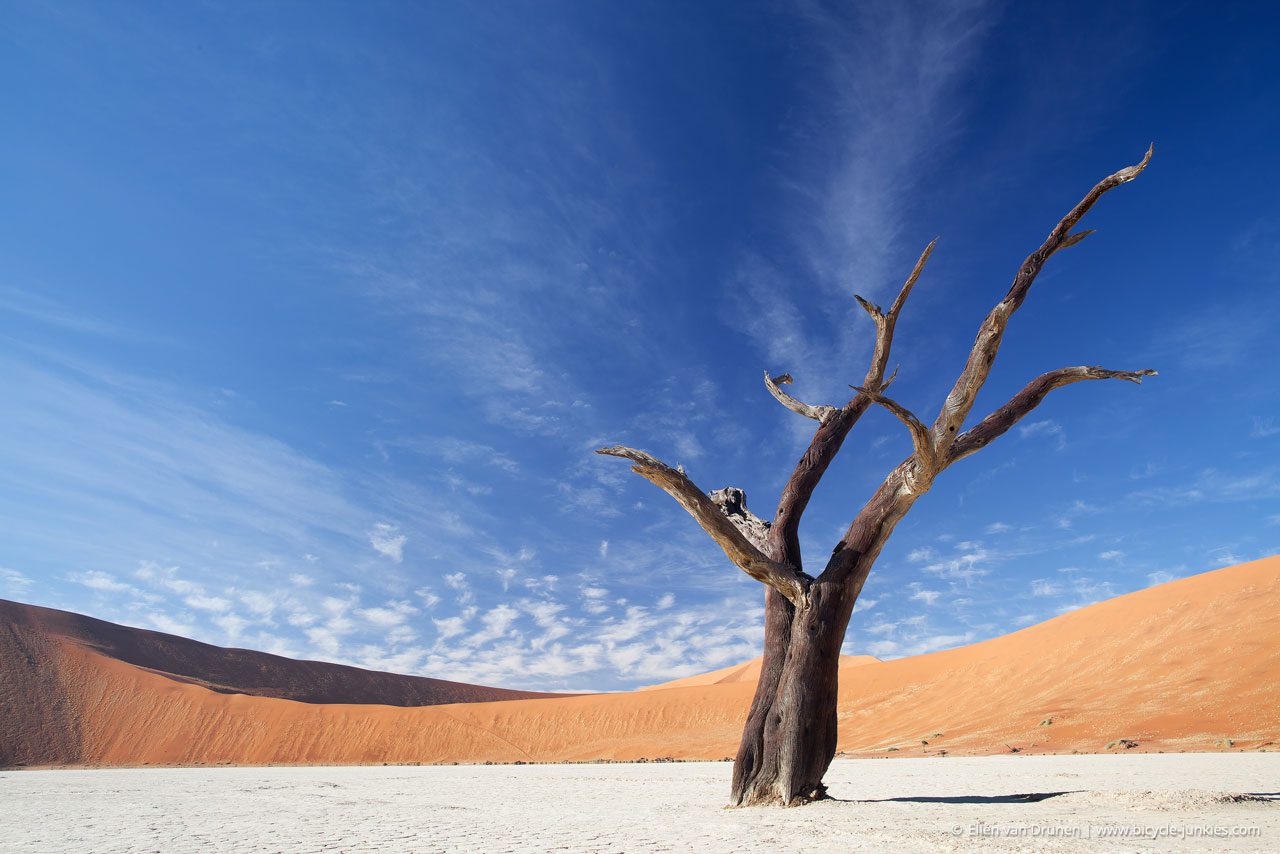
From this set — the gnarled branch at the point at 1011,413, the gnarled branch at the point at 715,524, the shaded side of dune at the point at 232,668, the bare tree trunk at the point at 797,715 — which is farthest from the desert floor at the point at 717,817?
the shaded side of dune at the point at 232,668

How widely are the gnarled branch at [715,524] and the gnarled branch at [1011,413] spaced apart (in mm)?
2149

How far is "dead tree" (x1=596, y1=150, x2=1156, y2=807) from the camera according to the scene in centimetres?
690

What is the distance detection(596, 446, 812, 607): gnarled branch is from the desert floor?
2.22m

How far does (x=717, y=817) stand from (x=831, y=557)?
2992mm

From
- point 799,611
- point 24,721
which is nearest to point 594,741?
point 24,721

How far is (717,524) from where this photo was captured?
7613 millimetres

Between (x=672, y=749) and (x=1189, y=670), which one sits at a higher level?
(x=1189, y=670)

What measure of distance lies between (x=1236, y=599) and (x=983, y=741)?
472 inches

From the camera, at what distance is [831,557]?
7.82 meters

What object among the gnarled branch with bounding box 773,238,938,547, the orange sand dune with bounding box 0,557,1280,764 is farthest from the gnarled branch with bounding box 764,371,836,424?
the orange sand dune with bounding box 0,557,1280,764

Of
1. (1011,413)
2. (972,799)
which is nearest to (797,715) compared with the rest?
(972,799)

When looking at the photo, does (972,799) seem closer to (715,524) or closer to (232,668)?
(715,524)

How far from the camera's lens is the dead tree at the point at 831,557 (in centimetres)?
690

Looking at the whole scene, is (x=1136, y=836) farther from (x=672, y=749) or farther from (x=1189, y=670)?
(x=672, y=749)
